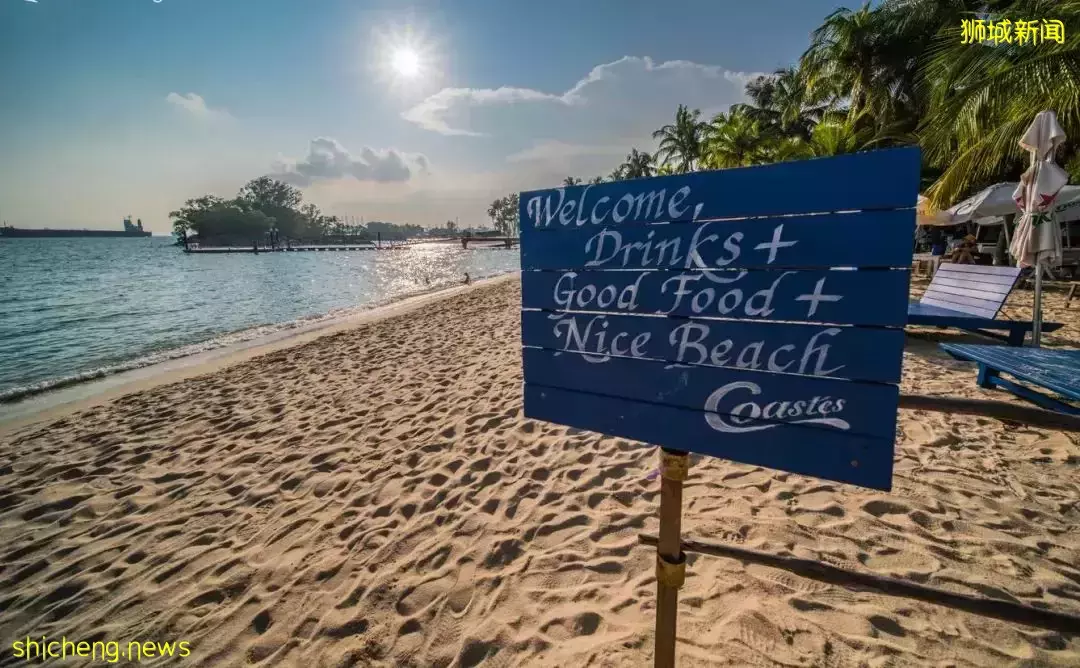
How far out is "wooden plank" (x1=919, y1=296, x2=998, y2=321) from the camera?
5.75 m

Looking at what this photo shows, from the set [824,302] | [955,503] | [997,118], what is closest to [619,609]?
[824,302]

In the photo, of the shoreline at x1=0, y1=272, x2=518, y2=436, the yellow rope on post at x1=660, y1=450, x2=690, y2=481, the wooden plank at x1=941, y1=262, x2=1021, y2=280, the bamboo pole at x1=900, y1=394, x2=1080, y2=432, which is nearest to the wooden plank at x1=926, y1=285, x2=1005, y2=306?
the wooden plank at x1=941, y1=262, x2=1021, y2=280

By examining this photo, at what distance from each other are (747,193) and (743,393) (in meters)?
0.65

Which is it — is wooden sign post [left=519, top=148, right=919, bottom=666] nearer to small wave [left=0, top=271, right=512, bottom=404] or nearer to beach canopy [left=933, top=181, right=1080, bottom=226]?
small wave [left=0, top=271, right=512, bottom=404]

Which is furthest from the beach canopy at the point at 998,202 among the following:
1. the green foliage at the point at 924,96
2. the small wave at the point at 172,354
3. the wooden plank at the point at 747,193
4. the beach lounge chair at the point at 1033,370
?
the small wave at the point at 172,354

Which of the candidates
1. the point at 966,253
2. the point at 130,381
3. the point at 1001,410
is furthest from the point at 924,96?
the point at 130,381

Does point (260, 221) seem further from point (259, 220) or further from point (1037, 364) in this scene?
point (1037, 364)

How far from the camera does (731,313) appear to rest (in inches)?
55.7

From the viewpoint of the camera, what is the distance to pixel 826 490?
124 inches

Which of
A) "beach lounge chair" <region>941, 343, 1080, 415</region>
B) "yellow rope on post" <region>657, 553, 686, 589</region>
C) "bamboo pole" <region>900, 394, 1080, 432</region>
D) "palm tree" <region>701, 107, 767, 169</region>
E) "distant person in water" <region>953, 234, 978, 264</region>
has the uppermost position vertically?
"palm tree" <region>701, 107, 767, 169</region>

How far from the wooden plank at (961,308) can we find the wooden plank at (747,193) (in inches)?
270

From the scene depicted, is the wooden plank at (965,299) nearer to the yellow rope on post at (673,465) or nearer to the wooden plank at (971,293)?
the wooden plank at (971,293)

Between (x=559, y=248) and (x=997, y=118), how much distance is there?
14211 mm

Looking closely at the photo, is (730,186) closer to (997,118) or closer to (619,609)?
(619,609)
